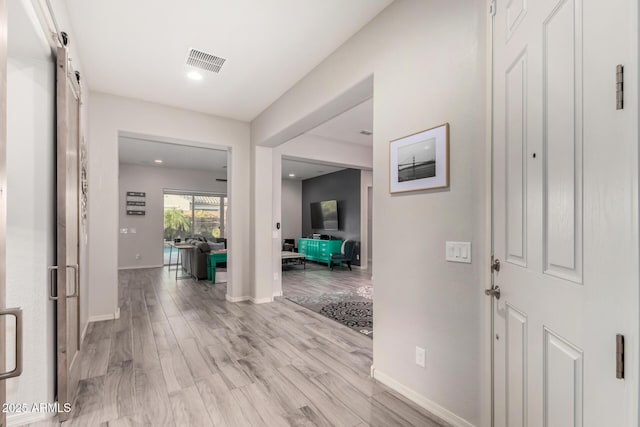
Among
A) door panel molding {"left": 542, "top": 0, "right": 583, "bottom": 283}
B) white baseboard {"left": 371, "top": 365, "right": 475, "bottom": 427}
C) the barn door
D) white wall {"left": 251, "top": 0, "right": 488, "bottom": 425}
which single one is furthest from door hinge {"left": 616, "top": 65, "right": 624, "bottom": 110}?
the barn door

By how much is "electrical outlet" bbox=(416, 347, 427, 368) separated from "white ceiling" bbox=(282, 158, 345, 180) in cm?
604

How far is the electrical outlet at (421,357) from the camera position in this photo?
1.96 m

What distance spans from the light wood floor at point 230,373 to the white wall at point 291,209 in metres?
6.58

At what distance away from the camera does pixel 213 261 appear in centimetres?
624

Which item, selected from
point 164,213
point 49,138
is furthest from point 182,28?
point 164,213

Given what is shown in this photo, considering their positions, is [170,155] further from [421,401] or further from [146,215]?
[421,401]

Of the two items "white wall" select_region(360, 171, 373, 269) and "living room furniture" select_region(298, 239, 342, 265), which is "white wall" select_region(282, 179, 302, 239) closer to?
"living room furniture" select_region(298, 239, 342, 265)

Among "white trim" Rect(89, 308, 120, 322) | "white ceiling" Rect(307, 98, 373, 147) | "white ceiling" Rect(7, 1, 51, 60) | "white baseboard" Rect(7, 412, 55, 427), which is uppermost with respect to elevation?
"white ceiling" Rect(307, 98, 373, 147)

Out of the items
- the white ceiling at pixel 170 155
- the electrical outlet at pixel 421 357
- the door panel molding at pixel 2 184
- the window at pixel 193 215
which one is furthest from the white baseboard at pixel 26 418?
the window at pixel 193 215

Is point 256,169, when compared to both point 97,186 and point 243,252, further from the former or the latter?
point 97,186

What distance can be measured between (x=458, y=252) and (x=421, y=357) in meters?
0.76

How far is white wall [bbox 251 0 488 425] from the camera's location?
1697mm

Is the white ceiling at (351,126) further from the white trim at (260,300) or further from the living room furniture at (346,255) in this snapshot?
the white trim at (260,300)

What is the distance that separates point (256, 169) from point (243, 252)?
1320 millimetres
